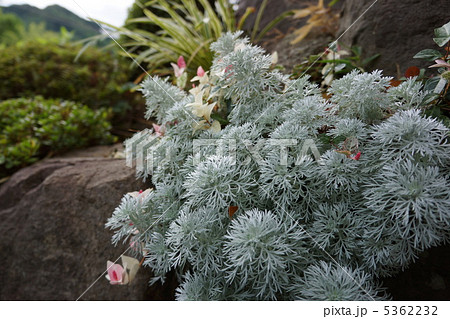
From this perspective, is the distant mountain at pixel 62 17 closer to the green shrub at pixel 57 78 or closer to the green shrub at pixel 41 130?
the green shrub at pixel 57 78

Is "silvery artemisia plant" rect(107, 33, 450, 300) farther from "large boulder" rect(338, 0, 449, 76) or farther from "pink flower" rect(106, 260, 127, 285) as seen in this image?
"large boulder" rect(338, 0, 449, 76)

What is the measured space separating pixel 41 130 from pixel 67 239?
4.12 ft

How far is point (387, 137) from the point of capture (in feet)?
3.00

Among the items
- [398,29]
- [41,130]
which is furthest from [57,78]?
[398,29]

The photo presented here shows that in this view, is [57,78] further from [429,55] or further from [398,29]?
[429,55]

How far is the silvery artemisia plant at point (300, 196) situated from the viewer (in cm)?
86

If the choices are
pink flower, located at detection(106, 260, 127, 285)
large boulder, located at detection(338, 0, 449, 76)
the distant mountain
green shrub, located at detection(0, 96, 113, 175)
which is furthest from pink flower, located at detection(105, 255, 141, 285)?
the distant mountain

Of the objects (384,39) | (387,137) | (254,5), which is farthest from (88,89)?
(387,137)

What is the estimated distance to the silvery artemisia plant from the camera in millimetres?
861

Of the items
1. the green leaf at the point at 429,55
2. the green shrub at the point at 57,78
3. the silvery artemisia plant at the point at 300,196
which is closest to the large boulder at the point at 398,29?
the green leaf at the point at 429,55

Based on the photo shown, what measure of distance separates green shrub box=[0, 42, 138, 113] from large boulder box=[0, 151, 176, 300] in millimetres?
1850

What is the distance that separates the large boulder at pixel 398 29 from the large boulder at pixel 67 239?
4.94 feet

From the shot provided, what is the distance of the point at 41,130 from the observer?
8.39 ft
